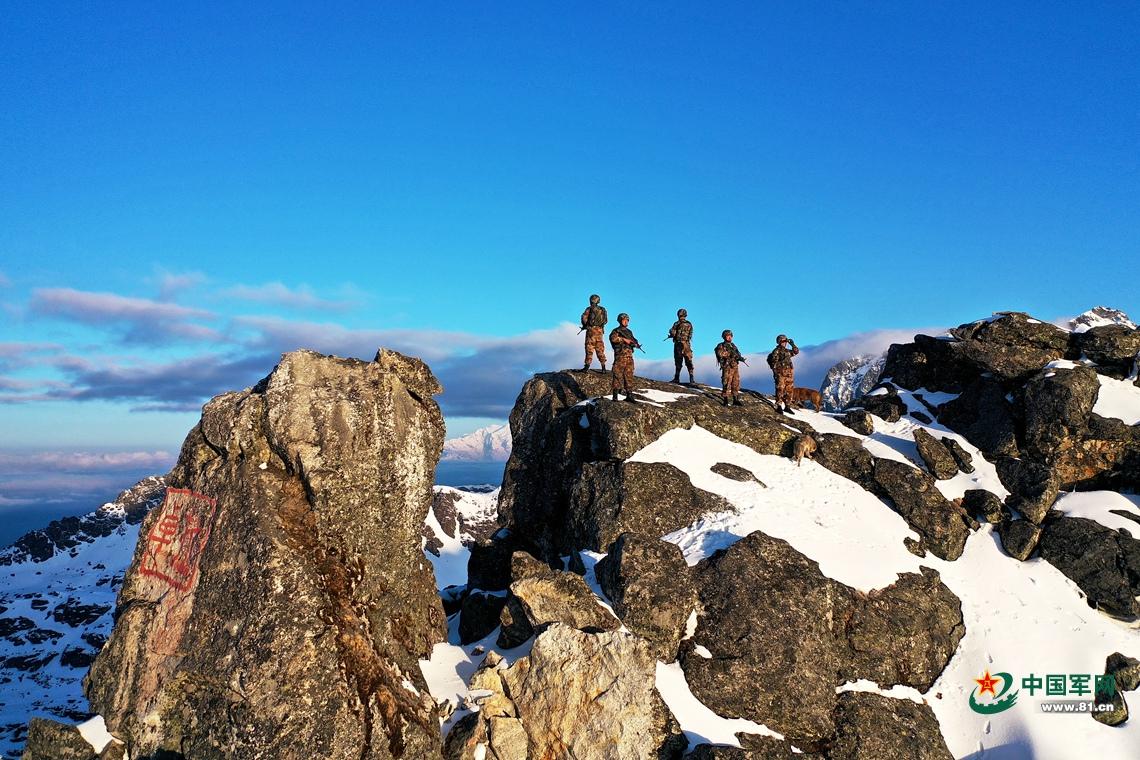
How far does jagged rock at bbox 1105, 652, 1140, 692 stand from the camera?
23.0 metres

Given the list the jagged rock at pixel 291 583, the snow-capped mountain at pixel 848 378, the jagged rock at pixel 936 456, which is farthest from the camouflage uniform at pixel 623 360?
the snow-capped mountain at pixel 848 378

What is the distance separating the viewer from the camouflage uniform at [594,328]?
112 ft

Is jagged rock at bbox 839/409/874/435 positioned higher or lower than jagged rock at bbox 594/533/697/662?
higher

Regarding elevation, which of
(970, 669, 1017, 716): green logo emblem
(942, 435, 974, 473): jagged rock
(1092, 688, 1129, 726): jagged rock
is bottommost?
(1092, 688, 1129, 726): jagged rock

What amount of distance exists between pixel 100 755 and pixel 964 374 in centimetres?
4558

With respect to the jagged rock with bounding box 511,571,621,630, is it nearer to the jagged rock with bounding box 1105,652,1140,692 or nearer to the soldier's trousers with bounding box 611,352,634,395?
the soldier's trousers with bounding box 611,352,634,395

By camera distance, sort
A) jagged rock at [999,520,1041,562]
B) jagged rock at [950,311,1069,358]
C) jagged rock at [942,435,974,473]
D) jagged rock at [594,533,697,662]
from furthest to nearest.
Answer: jagged rock at [950,311,1069,358]
jagged rock at [942,435,974,473]
jagged rock at [999,520,1041,562]
jagged rock at [594,533,697,662]

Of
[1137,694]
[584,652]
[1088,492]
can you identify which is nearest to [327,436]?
[584,652]

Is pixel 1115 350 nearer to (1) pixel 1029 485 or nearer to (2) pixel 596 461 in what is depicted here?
(1) pixel 1029 485

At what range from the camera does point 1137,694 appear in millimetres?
22906

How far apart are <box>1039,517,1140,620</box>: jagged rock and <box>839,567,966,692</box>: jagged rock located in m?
6.43

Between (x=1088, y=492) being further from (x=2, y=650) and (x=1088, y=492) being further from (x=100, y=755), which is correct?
(x=2, y=650)

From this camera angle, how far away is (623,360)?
1264 inches

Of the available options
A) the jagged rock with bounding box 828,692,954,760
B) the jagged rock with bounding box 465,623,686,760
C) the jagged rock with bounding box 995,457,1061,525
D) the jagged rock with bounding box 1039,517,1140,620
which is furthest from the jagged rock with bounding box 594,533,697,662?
the jagged rock with bounding box 995,457,1061,525
